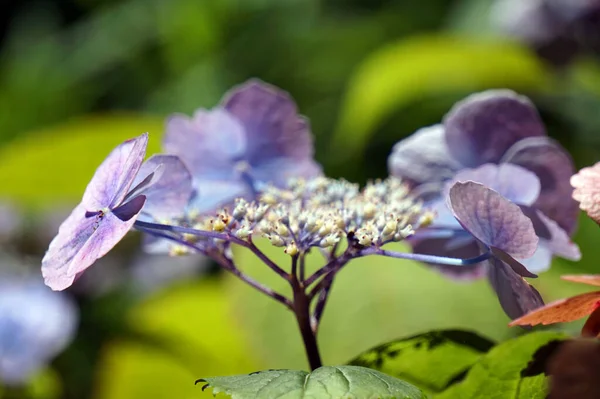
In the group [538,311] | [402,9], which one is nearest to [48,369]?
[538,311]

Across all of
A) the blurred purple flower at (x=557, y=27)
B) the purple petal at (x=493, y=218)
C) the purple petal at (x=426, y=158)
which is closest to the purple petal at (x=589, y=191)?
the purple petal at (x=493, y=218)

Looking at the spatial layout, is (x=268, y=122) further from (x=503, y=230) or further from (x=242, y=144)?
(x=503, y=230)

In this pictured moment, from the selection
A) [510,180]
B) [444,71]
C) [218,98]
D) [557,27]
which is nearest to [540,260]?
[510,180]

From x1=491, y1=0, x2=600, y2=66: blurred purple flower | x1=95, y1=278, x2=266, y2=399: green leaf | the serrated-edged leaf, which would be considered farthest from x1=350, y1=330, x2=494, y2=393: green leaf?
x1=491, y1=0, x2=600, y2=66: blurred purple flower

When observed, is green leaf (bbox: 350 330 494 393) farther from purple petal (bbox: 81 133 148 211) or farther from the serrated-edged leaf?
the serrated-edged leaf

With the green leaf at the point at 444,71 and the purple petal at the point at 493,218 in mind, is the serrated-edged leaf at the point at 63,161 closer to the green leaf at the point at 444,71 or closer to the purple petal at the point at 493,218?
the green leaf at the point at 444,71

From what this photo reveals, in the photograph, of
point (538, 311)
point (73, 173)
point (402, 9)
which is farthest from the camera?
point (402, 9)

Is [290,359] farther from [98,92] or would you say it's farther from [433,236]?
[98,92]

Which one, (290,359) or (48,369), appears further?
(48,369)
